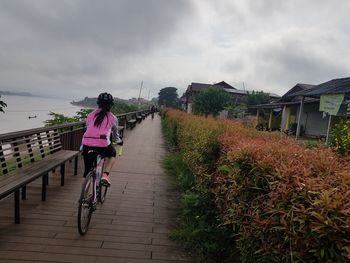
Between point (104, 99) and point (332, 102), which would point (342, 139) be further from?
point (332, 102)

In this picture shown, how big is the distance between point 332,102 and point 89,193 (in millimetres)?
10918

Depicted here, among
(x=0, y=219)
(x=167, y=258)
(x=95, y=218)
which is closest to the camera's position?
(x=167, y=258)

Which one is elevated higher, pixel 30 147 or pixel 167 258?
pixel 30 147

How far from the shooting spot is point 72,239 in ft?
13.8

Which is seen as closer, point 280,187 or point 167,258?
point 280,187

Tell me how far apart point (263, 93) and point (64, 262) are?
57.4 metres

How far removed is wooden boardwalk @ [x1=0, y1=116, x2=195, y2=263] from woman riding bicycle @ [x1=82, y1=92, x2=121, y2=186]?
2.48 ft

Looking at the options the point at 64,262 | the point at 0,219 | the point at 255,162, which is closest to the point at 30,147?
the point at 0,219

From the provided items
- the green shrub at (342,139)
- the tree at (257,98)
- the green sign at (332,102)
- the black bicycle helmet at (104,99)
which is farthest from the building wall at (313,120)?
the black bicycle helmet at (104,99)

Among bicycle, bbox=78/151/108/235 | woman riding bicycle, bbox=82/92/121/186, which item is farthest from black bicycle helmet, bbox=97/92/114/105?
bicycle, bbox=78/151/108/235

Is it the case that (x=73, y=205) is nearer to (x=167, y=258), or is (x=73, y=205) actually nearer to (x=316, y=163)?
(x=167, y=258)

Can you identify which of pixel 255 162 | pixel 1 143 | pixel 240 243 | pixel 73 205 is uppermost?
pixel 255 162

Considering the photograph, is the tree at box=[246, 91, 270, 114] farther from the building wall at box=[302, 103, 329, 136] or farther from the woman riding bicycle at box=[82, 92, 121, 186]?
the woman riding bicycle at box=[82, 92, 121, 186]

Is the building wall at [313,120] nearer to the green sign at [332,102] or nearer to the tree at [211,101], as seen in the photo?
the tree at [211,101]
